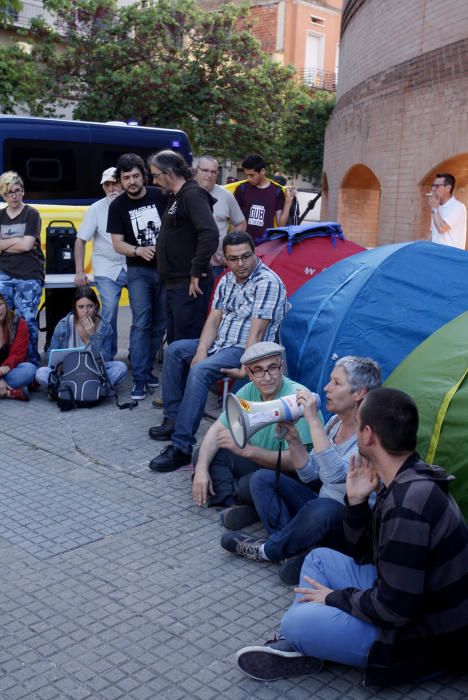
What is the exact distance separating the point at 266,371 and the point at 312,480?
2.23 ft

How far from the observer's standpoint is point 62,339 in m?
7.17

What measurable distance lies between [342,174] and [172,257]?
9.82 m

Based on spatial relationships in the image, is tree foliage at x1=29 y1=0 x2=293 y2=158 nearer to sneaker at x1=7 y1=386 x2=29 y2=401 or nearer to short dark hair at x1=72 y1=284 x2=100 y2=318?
short dark hair at x1=72 y1=284 x2=100 y2=318

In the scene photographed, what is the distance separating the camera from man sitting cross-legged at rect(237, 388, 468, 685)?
2.95m

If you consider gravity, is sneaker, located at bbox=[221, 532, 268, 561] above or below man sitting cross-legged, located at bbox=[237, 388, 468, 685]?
below

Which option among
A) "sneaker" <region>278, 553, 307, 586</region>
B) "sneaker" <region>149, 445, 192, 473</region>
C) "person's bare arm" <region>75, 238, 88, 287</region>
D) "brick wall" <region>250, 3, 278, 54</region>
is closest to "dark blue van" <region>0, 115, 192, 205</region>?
"person's bare arm" <region>75, 238, 88, 287</region>

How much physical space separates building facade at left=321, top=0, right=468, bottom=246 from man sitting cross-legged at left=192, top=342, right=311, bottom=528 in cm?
645

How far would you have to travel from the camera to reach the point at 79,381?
6898 millimetres

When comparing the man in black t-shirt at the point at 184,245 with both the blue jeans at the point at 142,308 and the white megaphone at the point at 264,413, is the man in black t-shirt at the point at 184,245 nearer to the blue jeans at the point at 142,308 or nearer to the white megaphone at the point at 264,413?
the blue jeans at the point at 142,308

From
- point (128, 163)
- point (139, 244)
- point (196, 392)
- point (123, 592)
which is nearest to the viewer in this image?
point (123, 592)

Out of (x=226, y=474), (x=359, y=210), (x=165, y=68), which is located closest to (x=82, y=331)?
(x=226, y=474)

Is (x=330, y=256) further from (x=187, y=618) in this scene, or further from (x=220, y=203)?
(x=187, y=618)

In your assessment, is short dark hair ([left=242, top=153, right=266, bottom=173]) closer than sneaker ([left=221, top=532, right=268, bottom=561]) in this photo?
No

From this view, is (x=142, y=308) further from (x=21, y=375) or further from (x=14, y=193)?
(x=14, y=193)
